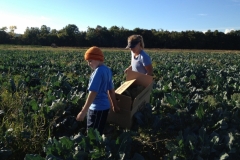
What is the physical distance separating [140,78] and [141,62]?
38 centimetres

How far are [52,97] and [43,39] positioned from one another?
66733 mm

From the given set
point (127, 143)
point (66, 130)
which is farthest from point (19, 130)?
point (127, 143)

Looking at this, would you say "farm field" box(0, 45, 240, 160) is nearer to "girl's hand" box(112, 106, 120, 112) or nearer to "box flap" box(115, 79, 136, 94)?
"girl's hand" box(112, 106, 120, 112)

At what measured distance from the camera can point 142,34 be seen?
6750 centimetres

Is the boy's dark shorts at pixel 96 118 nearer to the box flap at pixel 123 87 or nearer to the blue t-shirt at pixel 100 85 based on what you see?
the blue t-shirt at pixel 100 85

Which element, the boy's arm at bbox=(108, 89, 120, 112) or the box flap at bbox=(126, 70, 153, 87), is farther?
the box flap at bbox=(126, 70, 153, 87)

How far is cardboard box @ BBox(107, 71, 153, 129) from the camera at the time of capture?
14.0ft

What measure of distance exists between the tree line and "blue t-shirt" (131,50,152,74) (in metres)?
61.0

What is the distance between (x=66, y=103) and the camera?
5020 mm

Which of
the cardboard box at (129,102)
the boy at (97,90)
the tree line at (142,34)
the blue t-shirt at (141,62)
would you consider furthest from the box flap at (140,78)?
the tree line at (142,34)

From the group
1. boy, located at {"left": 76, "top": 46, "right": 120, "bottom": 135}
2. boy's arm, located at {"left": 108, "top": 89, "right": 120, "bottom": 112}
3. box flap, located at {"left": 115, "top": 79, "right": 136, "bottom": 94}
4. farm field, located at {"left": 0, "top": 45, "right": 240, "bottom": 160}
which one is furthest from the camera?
box flap, located at {"left": 115, "top": 79, "right": 136, "bottom": 94}

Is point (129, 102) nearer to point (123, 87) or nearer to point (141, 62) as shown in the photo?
point (123, 87)

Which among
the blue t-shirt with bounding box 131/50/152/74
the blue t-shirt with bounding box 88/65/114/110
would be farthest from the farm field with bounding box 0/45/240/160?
the blue t-shirt with bounding box 131/50/152/74

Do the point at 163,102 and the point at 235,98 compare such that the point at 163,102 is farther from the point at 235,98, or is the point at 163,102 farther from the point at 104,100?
the point at 104,100
